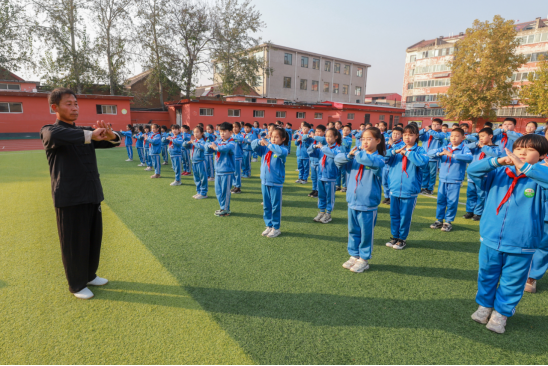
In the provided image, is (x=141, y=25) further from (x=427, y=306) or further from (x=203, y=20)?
(x=427, y=306)

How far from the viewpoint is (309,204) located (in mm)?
6816

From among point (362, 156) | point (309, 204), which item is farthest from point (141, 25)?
point (362, 156)

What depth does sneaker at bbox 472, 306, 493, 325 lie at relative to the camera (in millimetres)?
2701

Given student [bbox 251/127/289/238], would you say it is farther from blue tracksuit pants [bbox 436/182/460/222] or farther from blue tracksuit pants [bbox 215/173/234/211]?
blue tracksuit pants [bbox 436/182/460/222]

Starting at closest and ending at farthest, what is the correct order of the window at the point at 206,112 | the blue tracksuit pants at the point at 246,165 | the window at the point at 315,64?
the blue tracksuit pants at the point at 246,165
the window at the point at 206,112
the window at the point at 315,64

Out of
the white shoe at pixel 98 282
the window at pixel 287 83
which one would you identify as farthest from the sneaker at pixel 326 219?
the window at pixel 287 83

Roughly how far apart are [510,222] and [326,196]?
11.0 ft

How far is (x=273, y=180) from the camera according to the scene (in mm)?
4730

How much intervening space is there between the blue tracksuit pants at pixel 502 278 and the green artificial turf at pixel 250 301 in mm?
268

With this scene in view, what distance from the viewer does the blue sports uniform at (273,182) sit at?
4727mm

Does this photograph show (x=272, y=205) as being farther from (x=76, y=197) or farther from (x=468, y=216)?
(x=468, y=216)

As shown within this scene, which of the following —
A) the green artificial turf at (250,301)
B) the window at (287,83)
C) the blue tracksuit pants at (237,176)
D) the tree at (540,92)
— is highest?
the window at (287,83)

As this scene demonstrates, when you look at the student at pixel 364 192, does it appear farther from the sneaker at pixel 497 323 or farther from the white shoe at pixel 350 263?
the sneaker at pixel 497 323

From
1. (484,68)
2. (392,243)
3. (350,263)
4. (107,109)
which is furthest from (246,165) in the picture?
(484,68)
